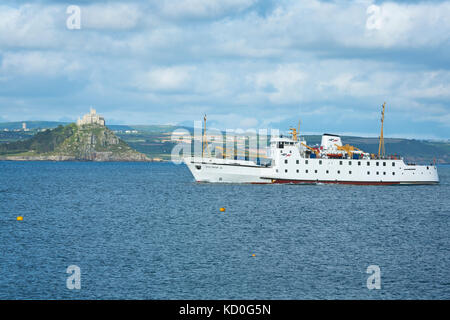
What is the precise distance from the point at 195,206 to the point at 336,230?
78.9 feet

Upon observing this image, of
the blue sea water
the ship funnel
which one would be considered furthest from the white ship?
the blue sea water

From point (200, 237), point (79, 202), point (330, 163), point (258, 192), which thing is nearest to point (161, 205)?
point (79, 202)

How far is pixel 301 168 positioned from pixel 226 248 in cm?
5598

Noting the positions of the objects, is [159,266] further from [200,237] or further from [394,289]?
[394,289]

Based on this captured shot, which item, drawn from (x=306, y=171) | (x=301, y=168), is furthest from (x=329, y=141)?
(x=301, y=168)

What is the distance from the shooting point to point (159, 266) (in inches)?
1412

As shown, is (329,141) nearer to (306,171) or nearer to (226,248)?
(306,171)

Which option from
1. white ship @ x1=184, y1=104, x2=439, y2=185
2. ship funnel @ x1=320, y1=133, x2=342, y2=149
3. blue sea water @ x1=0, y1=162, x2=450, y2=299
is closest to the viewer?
blue sea water @ x1=0, y1=162, x2=450, y2=299

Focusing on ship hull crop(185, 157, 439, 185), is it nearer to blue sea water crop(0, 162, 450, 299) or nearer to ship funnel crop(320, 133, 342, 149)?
ship funnel crop(320, 133, 342, 149)

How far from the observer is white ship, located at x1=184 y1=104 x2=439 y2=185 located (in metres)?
96.6

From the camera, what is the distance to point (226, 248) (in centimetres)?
4238

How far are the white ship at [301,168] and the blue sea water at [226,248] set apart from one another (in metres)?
18.8

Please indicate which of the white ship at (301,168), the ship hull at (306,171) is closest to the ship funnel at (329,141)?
the white ship at (301,168)

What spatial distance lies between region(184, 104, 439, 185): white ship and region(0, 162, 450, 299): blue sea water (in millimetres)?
18776
